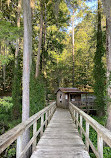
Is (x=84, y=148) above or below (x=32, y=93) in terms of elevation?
below

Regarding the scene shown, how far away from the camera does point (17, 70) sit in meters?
12.6

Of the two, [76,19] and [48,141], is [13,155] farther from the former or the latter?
[76,19]

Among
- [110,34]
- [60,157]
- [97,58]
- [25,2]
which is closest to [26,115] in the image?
[60,157]

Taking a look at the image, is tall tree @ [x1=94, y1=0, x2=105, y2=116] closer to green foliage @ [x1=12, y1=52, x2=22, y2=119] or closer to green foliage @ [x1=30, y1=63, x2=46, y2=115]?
green foliage @ [x1=30, y1=63, x2=46, y2=115]

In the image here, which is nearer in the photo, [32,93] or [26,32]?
[26,32]

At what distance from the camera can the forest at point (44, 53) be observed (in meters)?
6.22

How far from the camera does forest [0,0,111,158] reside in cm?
622

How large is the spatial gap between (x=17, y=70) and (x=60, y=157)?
433 inches

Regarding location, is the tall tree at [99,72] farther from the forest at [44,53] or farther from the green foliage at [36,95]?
the green foliage at [36,95]

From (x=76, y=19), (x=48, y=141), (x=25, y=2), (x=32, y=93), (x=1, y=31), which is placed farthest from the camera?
(x=76, y=19)

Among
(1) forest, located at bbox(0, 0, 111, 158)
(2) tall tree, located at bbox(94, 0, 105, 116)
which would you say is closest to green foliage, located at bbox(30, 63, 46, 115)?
(1) forest, located at bbox(0, 0, 111, 158)

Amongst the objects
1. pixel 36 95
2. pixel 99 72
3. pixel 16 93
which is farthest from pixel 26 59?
pixel 99 72

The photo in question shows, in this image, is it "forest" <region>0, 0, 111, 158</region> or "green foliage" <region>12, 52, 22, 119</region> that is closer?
"forest" <region>0, 0, 111, 158</region>

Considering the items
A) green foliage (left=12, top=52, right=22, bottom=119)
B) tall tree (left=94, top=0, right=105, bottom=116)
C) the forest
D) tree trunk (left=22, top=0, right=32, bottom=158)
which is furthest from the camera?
green foliage (left=12, top=52, right=22, bottom=119)
